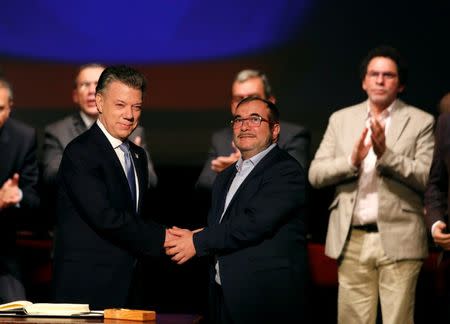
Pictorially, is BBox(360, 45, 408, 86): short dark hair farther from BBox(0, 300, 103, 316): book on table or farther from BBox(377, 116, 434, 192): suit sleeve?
BBox(0, 300, 103, 316): book on table

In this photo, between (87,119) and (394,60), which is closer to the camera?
(394,60)

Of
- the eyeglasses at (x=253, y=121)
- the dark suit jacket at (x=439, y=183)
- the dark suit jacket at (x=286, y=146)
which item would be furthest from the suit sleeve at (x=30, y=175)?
the dark suit jacket at (x=439, y=183)

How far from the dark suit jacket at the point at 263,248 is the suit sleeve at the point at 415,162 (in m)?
0.88

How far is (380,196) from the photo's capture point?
4.88 metres

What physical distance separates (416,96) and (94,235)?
9.55ft

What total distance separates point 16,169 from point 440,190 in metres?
2.19

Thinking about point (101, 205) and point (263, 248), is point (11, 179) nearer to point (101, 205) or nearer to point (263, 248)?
point (101, 205)

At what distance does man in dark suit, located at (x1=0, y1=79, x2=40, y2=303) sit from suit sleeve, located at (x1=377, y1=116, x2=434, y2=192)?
5.96 ft

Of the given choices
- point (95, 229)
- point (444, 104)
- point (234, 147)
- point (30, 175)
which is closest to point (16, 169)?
point (30, 175)

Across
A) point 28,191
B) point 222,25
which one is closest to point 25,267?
point 28,191

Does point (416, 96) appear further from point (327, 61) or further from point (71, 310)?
point (71, 310)

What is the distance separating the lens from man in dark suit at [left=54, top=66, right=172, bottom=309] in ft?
12.4

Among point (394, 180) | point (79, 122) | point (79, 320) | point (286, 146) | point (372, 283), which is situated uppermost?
point (79, 122)

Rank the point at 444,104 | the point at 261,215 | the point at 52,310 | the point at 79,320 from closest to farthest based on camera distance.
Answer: the point at 79,320
the point at 52,310
the point at 261,215
the point at 444,104
